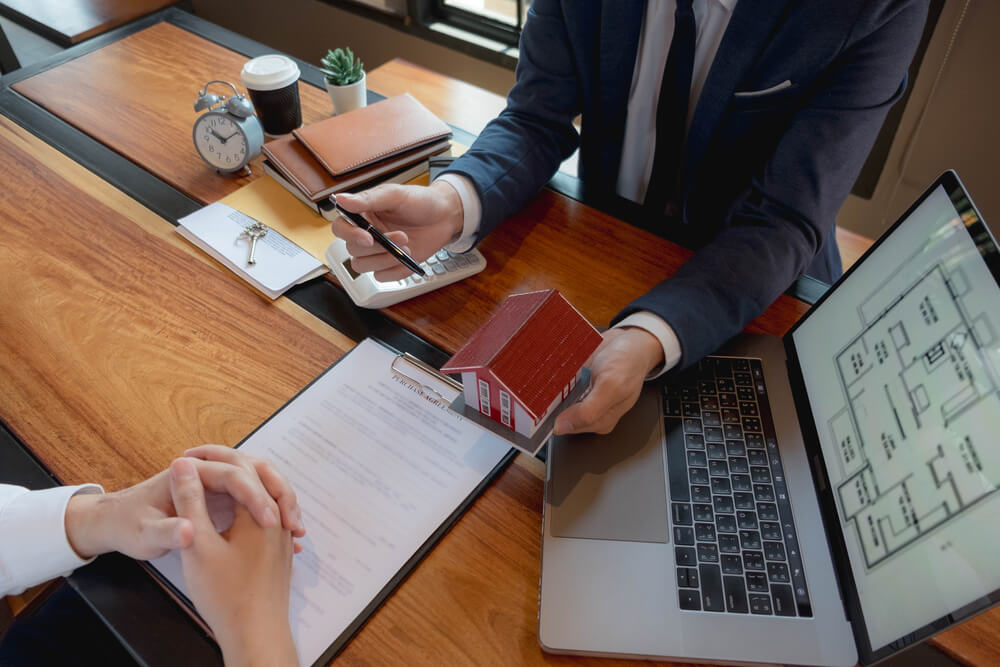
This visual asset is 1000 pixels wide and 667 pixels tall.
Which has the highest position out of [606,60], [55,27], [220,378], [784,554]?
[606,60]

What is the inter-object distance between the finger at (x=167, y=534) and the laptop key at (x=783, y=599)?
21.2 inches

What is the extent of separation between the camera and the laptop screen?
1.55ft

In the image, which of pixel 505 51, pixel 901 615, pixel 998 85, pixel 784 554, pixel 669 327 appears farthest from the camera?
pixel 505 51

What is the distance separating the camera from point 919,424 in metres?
0.54

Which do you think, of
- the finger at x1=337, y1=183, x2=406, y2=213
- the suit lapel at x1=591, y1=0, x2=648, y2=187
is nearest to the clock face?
the finger at x1=337, y1=183, x2=406, y2=213

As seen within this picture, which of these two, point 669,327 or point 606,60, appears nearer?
point 669,327

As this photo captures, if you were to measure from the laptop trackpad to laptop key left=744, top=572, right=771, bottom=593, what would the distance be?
0.08m

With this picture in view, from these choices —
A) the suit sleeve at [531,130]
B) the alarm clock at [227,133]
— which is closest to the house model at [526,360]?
the suit sleeve at [531,130]

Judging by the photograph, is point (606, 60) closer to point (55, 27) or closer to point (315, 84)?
point (315, 84)

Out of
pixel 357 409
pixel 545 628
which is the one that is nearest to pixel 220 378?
pixel 357 409

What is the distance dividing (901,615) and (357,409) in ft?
1.83

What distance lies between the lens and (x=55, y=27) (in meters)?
1.86

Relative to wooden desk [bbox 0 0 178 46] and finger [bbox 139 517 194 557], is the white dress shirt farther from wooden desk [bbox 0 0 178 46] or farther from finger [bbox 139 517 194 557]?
wooden desk [bbox 0 0 178 46]

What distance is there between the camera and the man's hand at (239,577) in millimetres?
549
